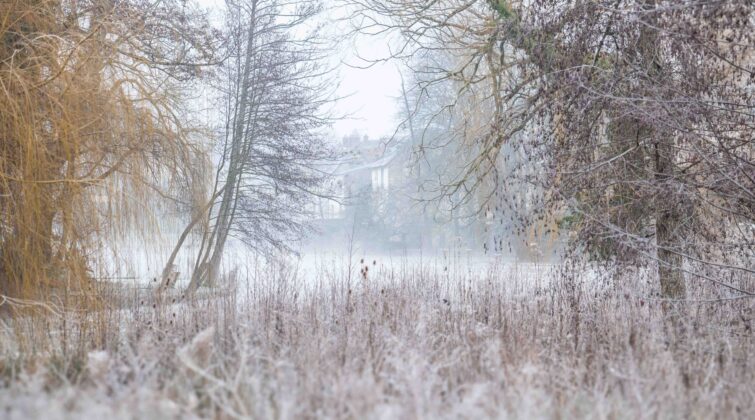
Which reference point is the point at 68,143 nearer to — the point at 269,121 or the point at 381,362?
the point at 381,362

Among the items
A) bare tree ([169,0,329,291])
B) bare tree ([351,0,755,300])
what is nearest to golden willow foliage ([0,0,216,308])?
bare tree ([351,0,755,300])

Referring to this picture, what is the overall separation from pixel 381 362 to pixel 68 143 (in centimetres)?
287

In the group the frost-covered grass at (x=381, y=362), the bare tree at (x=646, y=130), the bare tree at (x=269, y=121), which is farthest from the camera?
the bare tree at (x=269, y=121)

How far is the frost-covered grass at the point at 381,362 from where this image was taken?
267 centimetres

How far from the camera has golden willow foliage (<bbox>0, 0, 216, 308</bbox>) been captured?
4.76 meters

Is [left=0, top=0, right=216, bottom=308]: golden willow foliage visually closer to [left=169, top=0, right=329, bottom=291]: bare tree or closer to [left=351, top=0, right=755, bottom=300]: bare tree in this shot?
[left=351, top=0, right=755, bottom=300]: bare tree

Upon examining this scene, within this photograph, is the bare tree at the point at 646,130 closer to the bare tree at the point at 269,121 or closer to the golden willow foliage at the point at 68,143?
the golden willow foliage at the point at 68,143

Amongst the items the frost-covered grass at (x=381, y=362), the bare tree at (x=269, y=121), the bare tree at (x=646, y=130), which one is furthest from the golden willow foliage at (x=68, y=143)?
the bare tree at (x=269, y=121)

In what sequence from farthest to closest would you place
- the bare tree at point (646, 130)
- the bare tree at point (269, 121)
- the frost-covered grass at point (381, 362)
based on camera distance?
the bare tree at point (269, 121)
the bare tree at point (646, 130)
the frost-covered grass at point (381, 362)

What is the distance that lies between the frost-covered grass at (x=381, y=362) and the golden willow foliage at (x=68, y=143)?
54 centimetres

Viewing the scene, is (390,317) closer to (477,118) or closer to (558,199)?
(558,199)

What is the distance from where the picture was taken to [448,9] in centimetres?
827

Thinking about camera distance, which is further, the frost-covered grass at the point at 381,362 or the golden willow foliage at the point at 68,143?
the golden willow foliage at the point at 68,143

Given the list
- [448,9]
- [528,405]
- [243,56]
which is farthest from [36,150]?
[243,56]
